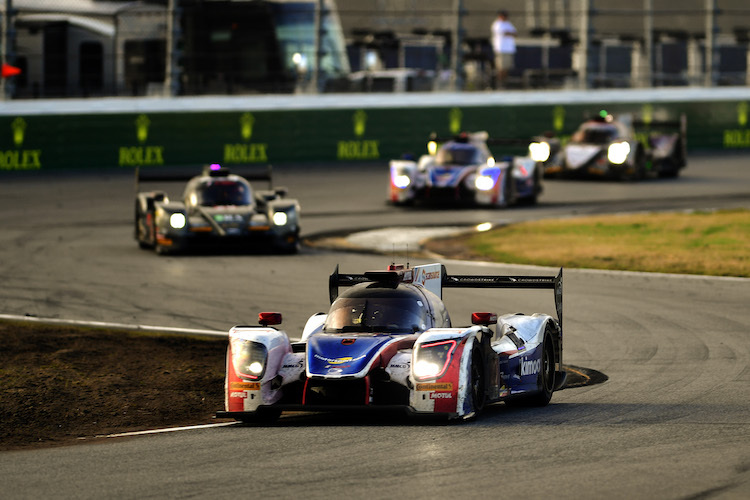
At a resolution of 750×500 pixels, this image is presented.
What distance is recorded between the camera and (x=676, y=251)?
20422mm

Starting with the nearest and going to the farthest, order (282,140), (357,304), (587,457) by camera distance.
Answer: (587,457), (357,304), (282,140)

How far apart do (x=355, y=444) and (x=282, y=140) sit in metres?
24.4

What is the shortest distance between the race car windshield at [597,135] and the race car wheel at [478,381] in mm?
22227

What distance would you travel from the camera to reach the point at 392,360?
9.99 meters

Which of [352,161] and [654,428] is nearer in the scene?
[654,428]

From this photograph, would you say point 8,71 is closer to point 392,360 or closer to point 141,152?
point 141,152

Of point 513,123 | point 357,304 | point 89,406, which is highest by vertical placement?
point 513,123

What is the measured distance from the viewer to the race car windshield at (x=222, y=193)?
69.4 ft

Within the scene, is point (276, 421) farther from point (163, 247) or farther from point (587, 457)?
point (163, 247)

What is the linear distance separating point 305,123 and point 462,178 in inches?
282

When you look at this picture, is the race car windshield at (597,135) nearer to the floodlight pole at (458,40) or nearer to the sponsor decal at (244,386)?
the floodlight pole at (458,40)

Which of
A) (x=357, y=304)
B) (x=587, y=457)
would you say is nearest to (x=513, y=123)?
(x=357, y=304)

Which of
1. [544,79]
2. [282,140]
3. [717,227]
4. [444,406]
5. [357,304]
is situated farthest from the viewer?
[544,79]

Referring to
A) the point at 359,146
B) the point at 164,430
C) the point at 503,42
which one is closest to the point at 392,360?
the point at 164,430
